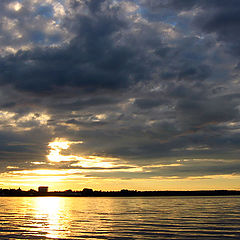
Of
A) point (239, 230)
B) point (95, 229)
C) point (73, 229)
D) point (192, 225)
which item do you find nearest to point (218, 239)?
point (239, 230)

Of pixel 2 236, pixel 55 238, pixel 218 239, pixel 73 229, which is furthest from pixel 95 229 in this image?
pixel 218 239

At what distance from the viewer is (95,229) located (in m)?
64.0

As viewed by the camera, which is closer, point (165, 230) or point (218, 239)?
point (218, 239)

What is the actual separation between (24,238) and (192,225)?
34.1m

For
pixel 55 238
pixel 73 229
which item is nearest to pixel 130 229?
pixel 73 229

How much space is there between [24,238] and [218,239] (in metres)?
30.8

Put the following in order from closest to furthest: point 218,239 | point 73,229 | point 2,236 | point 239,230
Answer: point 218,239 < point 2,236 < point 239,230 < point 73,229

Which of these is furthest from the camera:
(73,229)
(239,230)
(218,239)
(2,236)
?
(73,229)

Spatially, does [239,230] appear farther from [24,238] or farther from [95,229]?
[24,238]

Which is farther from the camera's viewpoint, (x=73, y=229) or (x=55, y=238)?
(x=73, y=229)

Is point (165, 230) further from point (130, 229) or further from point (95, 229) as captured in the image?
point (95, 229)

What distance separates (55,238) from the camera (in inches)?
2141

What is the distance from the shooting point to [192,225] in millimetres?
68750

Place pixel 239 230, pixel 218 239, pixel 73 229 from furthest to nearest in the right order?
pixel 73 229
pixel 239 230
pixel 218 239
